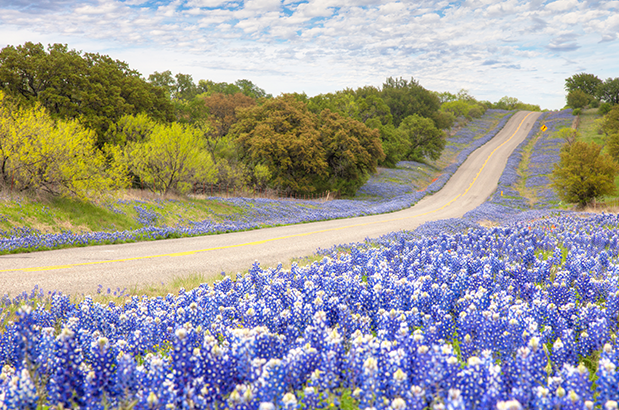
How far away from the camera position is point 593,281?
5.67 m

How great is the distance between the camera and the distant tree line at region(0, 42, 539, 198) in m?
17.9

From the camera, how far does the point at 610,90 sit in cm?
10775

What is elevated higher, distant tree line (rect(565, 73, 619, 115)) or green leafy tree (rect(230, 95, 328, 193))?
distant tree line (rect(565, 73, 619, 115))

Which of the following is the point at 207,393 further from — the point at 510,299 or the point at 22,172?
the point at 22,172

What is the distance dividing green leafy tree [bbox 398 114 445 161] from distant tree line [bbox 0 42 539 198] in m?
7.90

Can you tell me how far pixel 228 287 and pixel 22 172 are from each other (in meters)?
16.4

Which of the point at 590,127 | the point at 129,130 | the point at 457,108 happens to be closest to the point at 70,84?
the point at 129,130

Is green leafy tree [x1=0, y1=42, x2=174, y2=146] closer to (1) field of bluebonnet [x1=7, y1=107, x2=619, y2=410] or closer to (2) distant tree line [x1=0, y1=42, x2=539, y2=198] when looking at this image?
(2) distant tree line [x1=0, y1=42, x2=539, y2=198]

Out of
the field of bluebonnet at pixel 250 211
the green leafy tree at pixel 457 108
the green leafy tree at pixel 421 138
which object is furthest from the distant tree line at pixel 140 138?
the green leafy tree at pixel 457 108

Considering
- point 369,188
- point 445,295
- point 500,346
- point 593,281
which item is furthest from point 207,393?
point 369,188

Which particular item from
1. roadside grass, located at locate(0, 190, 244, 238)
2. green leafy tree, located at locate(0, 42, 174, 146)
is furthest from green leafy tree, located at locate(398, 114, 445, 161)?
Answer: roadside grass, located at locate(0, 190, 244, 238)

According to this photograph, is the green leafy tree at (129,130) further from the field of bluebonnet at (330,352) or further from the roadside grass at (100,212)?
the field of bluebonnet at (330,352)

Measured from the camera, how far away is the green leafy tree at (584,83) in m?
120

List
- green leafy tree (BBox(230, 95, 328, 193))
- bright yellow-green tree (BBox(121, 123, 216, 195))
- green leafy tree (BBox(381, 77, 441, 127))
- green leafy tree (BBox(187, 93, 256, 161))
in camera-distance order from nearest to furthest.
Result: bright yellow-green tree (BBox(121, 123, 216, 195)) → green leafy tree (BBox(230, 95, 328, 193)) → green leafy tree (BBox(187, 93, 256, 161)) → green leafy tree (BBox(381, 77, 441, 127))
